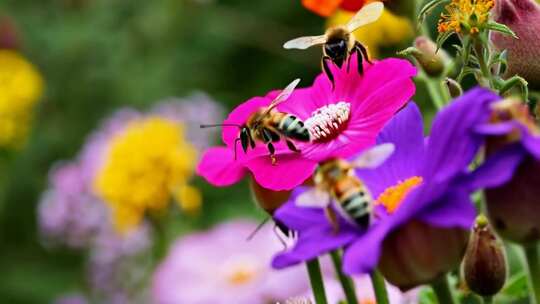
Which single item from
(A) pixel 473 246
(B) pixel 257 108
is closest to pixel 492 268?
(A) pixel 473 246

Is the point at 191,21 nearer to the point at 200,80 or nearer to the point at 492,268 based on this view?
the point at 200,80

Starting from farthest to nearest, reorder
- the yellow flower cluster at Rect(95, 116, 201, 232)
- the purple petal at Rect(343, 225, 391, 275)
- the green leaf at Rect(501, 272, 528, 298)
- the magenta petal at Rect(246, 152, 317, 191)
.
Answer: the yellow flower cluster at Rect(95, 116, 201, 232) → the green leaf at Rect(501, 272, 528, 298) → the magenta petal at Rect(246, 152, 317, 191) → the purple petal at Rect(343, 225, 391, 275)

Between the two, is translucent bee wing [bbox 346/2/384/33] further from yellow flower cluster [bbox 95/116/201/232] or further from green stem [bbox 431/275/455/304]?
yellow flower cluster [bbox 95/116/201/232]

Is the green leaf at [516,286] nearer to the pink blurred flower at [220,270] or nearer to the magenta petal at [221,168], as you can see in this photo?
the magenta petal at [221,168]

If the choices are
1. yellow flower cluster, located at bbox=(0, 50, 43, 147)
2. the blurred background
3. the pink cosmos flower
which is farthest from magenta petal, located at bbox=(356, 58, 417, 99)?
yellow flower cluster, located at bbox=(0, 50, 43, 147)

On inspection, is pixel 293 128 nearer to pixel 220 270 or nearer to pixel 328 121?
pixel 328 121

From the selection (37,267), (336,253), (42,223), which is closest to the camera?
(336,253)
